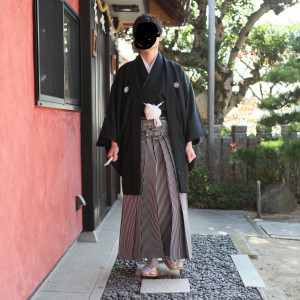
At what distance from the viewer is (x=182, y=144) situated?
3.77m

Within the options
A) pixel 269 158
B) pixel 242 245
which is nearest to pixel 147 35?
pixel 242 245

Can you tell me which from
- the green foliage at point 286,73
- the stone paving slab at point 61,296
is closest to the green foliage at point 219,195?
the green foliage at point 286,73

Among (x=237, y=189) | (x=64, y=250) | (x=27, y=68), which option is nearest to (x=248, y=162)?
(x=237, y=189)

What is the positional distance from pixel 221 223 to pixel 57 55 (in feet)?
10.9

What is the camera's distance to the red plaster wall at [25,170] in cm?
257

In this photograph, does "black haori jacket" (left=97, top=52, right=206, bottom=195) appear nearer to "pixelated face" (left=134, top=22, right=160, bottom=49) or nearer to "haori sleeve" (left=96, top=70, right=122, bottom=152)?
"haori sleeve" (left=96, top=70, right=122, bottom=152)

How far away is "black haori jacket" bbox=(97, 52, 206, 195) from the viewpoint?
12.1 feet

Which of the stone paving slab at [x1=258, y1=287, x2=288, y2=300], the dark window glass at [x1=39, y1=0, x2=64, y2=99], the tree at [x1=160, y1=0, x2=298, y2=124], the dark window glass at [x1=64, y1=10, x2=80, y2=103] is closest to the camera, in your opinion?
the stone paving slab at [x1=258, y1=287, x2=288, y2=300]

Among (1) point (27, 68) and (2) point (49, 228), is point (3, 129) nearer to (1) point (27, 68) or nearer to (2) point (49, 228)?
(1) point (27, 68)

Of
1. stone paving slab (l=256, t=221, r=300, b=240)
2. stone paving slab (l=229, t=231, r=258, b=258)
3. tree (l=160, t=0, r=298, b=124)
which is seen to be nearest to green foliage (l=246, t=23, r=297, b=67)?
tree (l=160, t=0, r=298, b=124)

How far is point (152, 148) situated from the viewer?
147 inches

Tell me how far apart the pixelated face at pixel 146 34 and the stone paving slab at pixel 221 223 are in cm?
257

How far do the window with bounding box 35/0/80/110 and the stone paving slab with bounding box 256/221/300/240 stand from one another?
2.89 metres

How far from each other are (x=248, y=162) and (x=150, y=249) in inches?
155
